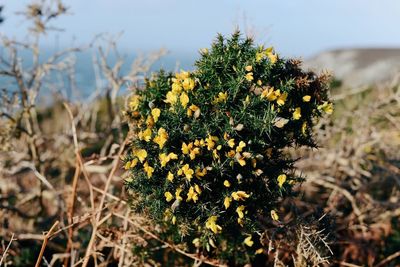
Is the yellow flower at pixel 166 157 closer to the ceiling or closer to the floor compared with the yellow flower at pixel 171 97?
closer to the floor

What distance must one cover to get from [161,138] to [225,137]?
1.34ft

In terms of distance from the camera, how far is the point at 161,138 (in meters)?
3.05

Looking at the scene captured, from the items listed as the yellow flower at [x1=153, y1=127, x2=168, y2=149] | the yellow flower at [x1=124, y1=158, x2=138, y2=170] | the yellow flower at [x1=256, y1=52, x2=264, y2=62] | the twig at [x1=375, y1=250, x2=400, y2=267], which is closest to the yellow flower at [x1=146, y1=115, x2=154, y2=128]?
the yellow flower at [x1=153, y1=127, x2=168, y2=149]

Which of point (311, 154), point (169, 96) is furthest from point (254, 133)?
point (311, 154)

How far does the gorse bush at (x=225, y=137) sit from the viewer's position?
10.1 feet

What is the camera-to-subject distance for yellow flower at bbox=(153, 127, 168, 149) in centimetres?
304

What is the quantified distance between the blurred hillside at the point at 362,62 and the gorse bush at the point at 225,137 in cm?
1986

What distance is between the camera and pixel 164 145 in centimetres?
310

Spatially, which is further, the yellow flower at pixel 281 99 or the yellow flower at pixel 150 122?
the yellow flower at pixel 150 122

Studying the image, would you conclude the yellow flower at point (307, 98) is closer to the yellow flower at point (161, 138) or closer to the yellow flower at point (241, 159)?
the yellow flower at point (241, 159)

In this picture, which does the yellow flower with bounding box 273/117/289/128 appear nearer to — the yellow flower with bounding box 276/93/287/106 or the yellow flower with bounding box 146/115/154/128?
the yellow flower with bounding box 276/93/287/106

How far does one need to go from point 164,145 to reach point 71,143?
353 cm

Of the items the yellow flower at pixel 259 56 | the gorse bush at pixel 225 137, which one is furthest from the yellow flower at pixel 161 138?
the yellow flower at pixel 259 56

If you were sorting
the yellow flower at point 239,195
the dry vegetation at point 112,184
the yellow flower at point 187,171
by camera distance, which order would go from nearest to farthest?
the yellow flower at point 187,171
the yellow flower at point 239,195
the dry vegetation at point 112,184
